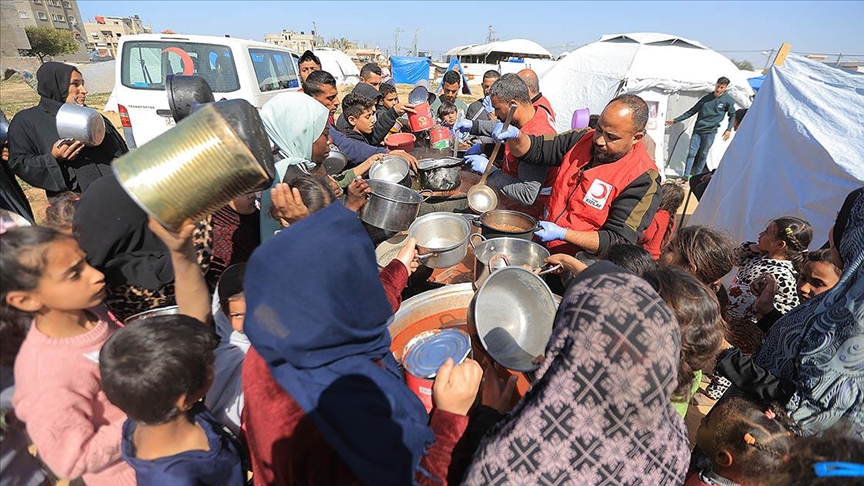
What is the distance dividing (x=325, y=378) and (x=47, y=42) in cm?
5562

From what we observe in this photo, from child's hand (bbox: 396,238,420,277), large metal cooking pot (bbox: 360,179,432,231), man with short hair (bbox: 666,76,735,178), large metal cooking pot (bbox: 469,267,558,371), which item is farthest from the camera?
man with short hair (bbox: 666,76,735,178)

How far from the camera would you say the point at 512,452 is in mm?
1236

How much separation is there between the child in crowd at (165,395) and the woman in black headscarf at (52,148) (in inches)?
105

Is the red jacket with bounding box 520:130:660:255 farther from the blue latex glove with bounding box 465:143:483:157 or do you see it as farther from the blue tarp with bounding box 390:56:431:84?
the blue tarp with bounding box 390:56:431:84

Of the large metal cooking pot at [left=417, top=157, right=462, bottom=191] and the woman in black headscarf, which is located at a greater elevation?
the woman in black headscarf

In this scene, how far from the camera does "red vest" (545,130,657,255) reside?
2.71 meters

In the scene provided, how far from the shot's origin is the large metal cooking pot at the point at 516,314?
1.86 meters

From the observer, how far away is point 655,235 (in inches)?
125

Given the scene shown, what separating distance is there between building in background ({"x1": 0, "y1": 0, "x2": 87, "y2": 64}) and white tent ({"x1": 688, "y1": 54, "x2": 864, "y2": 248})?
4524 centimetres

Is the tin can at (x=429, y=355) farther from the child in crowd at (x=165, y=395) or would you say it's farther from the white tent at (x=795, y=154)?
the white tent at (x=795, y=154)

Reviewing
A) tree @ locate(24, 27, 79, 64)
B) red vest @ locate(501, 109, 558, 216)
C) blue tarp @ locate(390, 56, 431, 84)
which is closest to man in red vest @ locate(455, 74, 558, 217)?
red vest @ locate(501, 109, 558, 216)

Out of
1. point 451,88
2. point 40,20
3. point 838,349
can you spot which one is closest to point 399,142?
point 451,88

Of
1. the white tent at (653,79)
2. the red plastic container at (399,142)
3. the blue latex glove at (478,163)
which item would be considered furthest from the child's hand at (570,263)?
the white tent at (653,79)

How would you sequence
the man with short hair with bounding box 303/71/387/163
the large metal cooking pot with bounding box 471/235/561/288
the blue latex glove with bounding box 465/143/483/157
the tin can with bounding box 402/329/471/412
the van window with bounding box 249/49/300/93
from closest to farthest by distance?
the tin can with bounding box 402/329/471/412, the large metal cooking pot with bounding box 471/235/561/288, the man with short hair with bounding box 303/71/387/163, the blue latex glove with bounding box 465/143/483/157, the van window with bounding box 249/49/300/93
